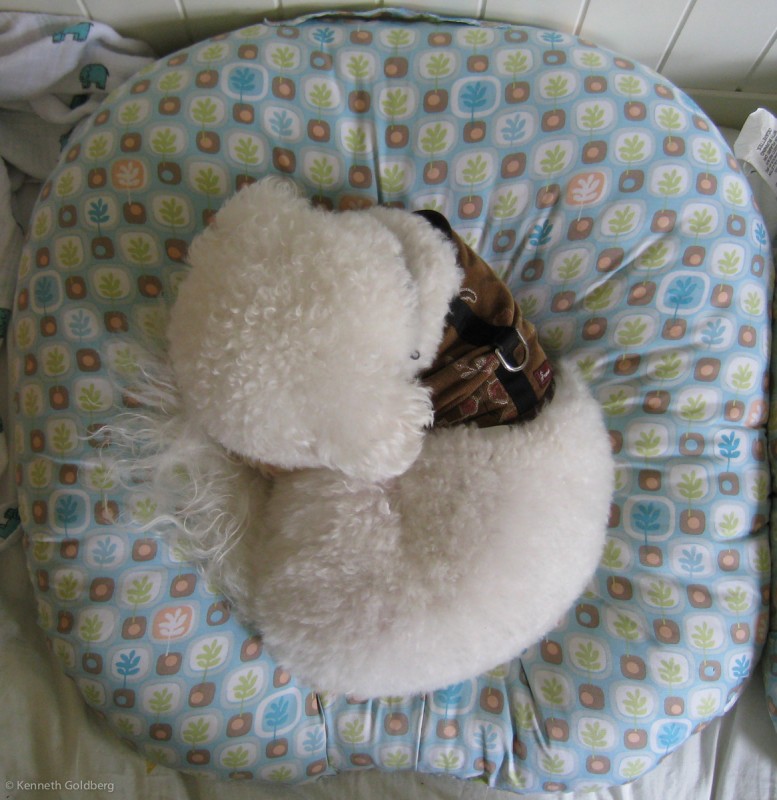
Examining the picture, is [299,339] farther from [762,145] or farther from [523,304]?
[762,145]

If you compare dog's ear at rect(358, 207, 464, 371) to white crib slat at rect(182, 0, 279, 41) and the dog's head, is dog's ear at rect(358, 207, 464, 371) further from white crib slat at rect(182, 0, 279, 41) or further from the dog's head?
white crib slat at rect(182, 0, 279, 41)

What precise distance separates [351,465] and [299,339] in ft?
0.44

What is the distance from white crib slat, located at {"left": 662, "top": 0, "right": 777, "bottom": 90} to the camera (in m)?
1.02

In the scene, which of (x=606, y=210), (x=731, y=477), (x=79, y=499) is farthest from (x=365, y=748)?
(x=606, y=210)

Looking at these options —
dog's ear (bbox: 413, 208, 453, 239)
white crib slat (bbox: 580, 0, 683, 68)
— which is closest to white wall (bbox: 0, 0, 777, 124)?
white crib slat (bbox: 580, 0, 683, 68)

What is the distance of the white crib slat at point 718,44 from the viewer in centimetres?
102

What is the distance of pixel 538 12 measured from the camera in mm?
1045

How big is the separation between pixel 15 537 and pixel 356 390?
66cm

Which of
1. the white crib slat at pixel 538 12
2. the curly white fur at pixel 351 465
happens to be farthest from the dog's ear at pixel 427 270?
the white crib slat at pixel 538 12

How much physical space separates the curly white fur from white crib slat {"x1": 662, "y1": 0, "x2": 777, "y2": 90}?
611 mm

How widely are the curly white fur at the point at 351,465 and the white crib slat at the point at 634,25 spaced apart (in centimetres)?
55

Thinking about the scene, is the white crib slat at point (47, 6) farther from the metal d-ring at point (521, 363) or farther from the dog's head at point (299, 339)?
the metal d-ring at point (521, 363)

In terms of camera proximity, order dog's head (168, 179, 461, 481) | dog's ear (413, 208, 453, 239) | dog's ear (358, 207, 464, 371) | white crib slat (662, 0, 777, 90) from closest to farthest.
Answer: dog's head (168, 179, 461, 481) < dog's ear (358, 207, 464, 371) < dog's ear (413, 208, 453, 239) < white crib slat (662, 0, 777, 90)

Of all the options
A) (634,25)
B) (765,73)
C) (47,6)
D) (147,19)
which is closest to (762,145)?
(765,73)
